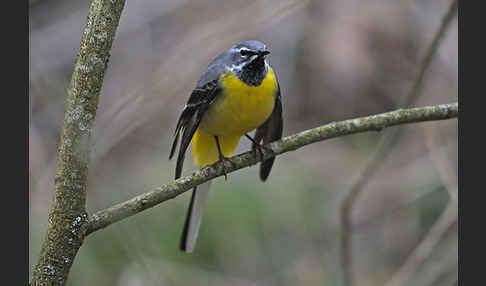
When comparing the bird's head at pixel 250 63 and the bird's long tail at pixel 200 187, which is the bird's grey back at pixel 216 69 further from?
the bird's long tail at pixel 200 187

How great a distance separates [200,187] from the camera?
420 centimetres

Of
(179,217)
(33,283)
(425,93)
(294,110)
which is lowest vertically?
(33,283)

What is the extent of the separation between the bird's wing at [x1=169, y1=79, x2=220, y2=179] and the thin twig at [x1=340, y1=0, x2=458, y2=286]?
113 centimetres

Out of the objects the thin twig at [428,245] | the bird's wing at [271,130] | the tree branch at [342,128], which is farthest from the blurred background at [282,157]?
the tree branch at [342,128]

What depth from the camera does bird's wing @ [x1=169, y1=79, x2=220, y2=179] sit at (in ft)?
11.8

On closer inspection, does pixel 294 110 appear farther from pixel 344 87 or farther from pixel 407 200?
pixel 407 200

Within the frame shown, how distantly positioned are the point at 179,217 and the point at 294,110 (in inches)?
83.2

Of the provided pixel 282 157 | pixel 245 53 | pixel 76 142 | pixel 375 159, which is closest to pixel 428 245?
pixel 375 159

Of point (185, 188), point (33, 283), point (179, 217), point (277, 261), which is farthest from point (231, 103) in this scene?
point (277, 261)

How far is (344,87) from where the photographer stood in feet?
22.7

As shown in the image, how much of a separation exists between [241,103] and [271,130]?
0.40 m

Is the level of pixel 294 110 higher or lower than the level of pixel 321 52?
lower

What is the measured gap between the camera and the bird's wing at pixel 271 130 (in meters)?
3.86

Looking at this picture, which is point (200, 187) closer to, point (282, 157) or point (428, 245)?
point (428, 245)
